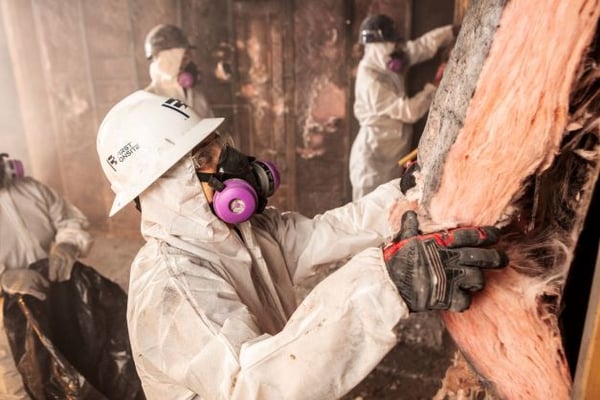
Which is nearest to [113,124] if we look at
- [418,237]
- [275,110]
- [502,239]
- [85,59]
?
[418,237]

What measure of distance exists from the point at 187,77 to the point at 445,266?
3.84 m

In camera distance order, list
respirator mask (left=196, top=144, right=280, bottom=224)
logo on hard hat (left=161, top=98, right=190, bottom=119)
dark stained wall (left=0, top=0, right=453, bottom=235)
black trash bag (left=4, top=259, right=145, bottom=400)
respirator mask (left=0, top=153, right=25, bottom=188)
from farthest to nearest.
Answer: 1. dark stained wall (left=0, top=0, right=453, bottom=235)
2. respirator mask (left=0, top=153, right=25, bottom=188)
3. black trash bag (left=4, top=259, right=145, bottom=400)
4. logo on hard hat (left=161, top=98, right=190, bottom=119)
5. respirator mask (left=196, top=144, right=280, bottom=224)

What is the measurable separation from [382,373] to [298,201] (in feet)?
7.76

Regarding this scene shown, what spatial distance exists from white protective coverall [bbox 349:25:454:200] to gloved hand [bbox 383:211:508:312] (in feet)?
10.3

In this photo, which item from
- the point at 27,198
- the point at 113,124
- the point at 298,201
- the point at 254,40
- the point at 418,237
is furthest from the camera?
the point at 298,201

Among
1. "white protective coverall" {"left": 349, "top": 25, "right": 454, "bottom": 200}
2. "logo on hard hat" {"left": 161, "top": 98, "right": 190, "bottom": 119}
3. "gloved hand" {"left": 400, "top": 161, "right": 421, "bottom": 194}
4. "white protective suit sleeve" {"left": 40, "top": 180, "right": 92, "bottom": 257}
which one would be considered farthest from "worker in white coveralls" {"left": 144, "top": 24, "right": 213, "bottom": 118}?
"gloved hand" {"left": 400, "top": 161, "right": 421, "bottom": 194}

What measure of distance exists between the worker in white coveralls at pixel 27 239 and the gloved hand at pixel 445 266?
2.56 meters

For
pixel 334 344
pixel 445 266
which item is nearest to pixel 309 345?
pixel 334 344

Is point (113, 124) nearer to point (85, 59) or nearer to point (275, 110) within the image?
point (275, 110)

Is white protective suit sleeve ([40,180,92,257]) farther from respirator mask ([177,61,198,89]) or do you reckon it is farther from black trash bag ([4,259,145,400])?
respirator mask ([177,61,198,89])

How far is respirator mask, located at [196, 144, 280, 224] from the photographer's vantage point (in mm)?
1323

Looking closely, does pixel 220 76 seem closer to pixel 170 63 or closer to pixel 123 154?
pixel 170 63

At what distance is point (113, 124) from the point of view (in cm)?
141

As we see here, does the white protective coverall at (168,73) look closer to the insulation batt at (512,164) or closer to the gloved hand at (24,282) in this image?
the gloved hand at (24,282)
